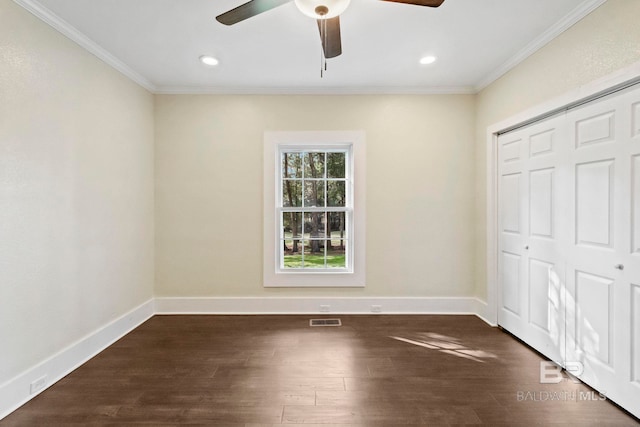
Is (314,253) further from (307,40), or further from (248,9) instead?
(248,9)

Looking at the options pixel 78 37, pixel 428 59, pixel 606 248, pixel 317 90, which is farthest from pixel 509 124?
pixel 78 37

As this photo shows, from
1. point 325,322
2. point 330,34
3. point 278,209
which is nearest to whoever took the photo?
point 330,34

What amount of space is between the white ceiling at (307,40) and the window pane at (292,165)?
0.80 meters

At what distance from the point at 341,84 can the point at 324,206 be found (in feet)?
4.68

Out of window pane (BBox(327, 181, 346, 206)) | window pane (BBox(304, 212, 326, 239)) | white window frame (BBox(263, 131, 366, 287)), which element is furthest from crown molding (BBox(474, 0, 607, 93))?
window pane (BBox(304, 212, 326, 239))

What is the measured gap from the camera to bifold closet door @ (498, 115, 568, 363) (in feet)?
7.80

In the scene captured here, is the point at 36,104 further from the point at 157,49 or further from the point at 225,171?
the point at 225,171

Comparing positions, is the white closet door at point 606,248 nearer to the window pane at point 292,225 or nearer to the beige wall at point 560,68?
the beige wall at point 560,68

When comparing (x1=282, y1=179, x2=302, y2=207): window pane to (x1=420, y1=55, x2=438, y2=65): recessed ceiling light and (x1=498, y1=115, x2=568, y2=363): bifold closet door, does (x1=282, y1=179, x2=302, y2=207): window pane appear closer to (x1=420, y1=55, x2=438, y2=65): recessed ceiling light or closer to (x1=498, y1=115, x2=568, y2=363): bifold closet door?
(x1=420, y1=55, x2=438, y2=65): recessed ceiling light

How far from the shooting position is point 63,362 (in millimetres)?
2234

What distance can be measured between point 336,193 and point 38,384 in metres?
3.06

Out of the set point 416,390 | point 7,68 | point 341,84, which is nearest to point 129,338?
point 7,68

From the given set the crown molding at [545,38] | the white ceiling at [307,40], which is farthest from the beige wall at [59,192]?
the crown molding at [545,38]

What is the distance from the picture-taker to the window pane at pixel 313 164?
3.65 meters
